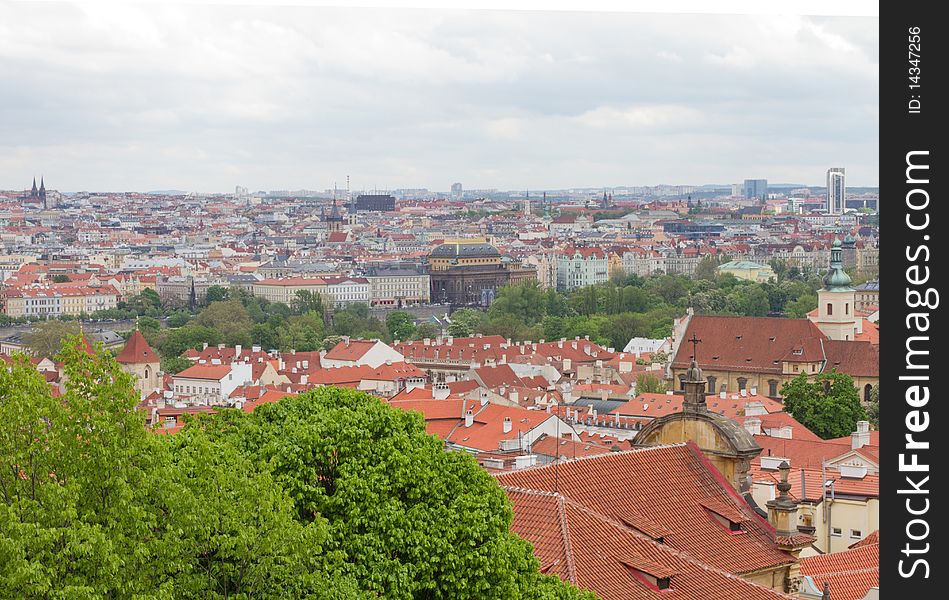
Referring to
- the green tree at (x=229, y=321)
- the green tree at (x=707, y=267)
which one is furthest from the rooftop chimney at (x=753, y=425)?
the green tree at (x=707, y=267)

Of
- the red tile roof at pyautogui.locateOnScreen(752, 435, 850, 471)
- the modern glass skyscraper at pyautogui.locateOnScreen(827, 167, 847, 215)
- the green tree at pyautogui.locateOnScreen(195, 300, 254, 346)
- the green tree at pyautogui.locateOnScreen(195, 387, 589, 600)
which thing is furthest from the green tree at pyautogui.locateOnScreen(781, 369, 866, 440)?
the modern glass skyscraper at pyautogui.locateOnScreen(827, 167, 847, 215)

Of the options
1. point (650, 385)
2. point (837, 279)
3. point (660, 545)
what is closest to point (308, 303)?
point (837, 279)

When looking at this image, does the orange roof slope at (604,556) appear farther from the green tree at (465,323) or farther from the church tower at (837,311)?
the green tree at (465,323)

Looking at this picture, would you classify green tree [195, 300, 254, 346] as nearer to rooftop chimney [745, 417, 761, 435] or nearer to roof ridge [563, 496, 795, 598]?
rooftop chimney [745, 417, 761, 435]
